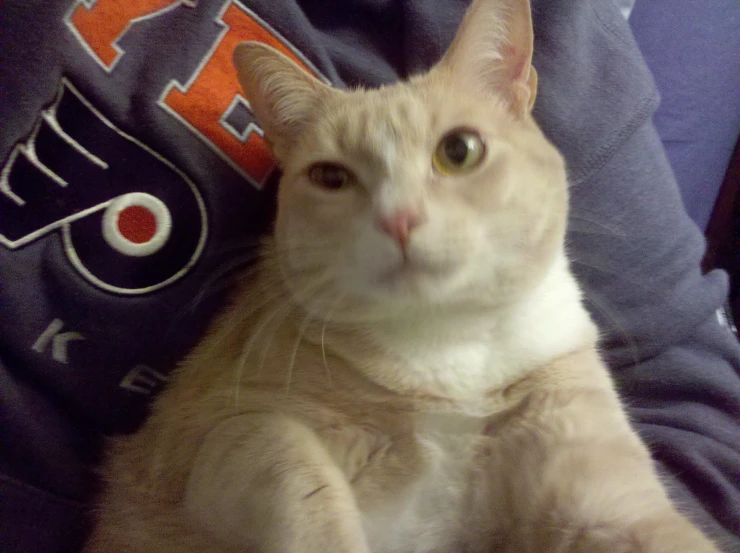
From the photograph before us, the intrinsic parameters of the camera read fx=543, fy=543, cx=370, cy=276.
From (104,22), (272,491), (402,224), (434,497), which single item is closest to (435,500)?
(434,497)

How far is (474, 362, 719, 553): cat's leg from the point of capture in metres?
0.75

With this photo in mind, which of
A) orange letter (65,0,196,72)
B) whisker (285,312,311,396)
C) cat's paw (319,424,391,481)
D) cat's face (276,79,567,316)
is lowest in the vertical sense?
cat's paw (319,424,391,481)

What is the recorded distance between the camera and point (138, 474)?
937 mm

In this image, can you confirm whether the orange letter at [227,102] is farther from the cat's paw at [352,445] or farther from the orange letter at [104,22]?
the cat's paw at [352,445]

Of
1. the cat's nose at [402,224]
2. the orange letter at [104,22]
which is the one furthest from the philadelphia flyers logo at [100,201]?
the cat's nose at [402,224]

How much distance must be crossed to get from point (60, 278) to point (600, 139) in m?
1.06

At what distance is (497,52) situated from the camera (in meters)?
0.91

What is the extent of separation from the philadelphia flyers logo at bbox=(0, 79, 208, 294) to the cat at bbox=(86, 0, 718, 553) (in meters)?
0.15

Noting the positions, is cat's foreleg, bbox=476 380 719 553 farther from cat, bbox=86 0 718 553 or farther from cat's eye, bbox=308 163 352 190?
cat's eye, bbox=308 163 352 190

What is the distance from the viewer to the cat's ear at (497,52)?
0.87 m

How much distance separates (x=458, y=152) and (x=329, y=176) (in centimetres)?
20

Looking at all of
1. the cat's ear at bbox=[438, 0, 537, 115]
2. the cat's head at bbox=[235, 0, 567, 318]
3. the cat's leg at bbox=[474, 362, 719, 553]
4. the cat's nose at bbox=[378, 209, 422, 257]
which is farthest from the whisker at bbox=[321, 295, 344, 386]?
the cat's ear at bbox=[438, 0, 537, 115]

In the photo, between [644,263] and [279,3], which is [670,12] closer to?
[644,263]

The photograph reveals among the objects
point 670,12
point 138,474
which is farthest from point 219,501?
point 670,12
